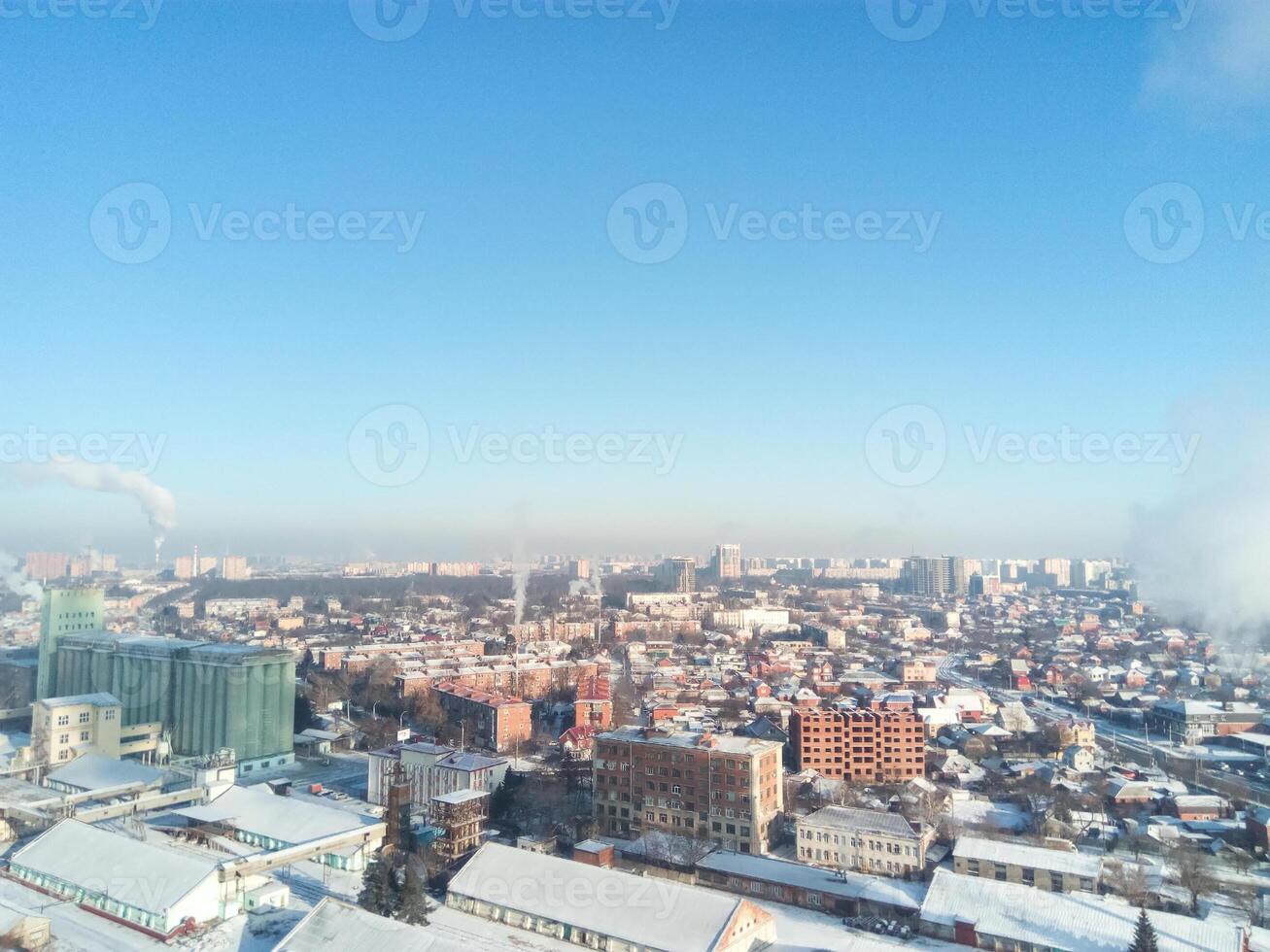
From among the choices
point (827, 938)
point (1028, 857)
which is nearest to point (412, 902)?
point (827, 938)

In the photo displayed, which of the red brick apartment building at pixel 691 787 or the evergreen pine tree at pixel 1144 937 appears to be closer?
the evergreen pine tree at pixel 1144 937

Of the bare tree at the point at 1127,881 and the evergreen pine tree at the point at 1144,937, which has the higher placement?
the evergreen pine tree at the point at 1144,937

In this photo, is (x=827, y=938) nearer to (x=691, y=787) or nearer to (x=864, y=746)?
(x=691, y=787)

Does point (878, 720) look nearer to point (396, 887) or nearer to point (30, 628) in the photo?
point (396, 887)

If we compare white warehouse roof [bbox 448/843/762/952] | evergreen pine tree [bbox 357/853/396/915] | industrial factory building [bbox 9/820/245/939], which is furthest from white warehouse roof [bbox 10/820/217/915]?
white warehouse roof [bbox 448/843/762/952]

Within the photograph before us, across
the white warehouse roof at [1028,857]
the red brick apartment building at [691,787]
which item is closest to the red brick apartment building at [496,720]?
the red brick apartment building at [691,787]

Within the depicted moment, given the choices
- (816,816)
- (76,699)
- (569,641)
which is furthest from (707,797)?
(569,641)

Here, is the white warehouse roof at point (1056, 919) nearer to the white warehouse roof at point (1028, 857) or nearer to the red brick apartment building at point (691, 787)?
the white warehouse roof at point (1028, 857)
